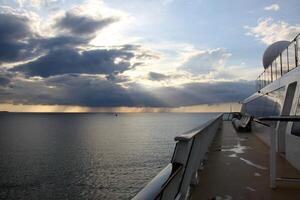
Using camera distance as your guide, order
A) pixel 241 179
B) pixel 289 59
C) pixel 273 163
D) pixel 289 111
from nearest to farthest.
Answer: pixel 273 163
pixel 241 179
pixel 289 111
pixel 289 59

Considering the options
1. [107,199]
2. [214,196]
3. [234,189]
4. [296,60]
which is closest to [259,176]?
[234,189]

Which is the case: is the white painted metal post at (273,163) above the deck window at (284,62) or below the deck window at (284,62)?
below

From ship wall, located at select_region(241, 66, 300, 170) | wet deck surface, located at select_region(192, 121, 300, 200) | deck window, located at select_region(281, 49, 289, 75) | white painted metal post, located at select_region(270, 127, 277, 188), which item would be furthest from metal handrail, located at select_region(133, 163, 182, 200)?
deck window, located at select_region(281, 49, 289, 75)

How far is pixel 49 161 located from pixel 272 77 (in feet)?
108

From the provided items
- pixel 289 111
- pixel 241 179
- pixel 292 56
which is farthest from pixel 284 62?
pixel 241 179

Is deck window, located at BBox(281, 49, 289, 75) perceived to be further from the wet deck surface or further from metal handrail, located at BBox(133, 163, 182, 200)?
metal handrail, located at BBox(133, 163, 182, 200)

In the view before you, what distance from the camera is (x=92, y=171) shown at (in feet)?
122

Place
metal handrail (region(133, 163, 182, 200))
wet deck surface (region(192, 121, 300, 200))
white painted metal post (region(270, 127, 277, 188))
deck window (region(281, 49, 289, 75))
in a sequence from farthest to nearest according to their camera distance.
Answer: deck window (region(281, 49, 289, 75)) → white painted metal post (region(270, 127, 277, 188)) → wet deck surface (region(192, 121, 300, 200)) → metal handrail (region(133, 163, 182, 200))

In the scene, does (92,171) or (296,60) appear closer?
(296,60)

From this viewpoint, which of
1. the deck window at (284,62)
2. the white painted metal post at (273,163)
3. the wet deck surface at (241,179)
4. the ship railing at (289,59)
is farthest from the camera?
the deck window at (284,62)

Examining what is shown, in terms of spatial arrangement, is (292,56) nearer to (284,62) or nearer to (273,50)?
(284,62)

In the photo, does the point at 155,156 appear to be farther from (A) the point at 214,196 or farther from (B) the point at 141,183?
(A) the point at 214,196

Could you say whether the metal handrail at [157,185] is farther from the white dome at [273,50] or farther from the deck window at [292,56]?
the white dome at [273,50]

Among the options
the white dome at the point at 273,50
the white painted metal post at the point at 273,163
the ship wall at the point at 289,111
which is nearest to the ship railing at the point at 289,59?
the ship wall at the point at 289,111
